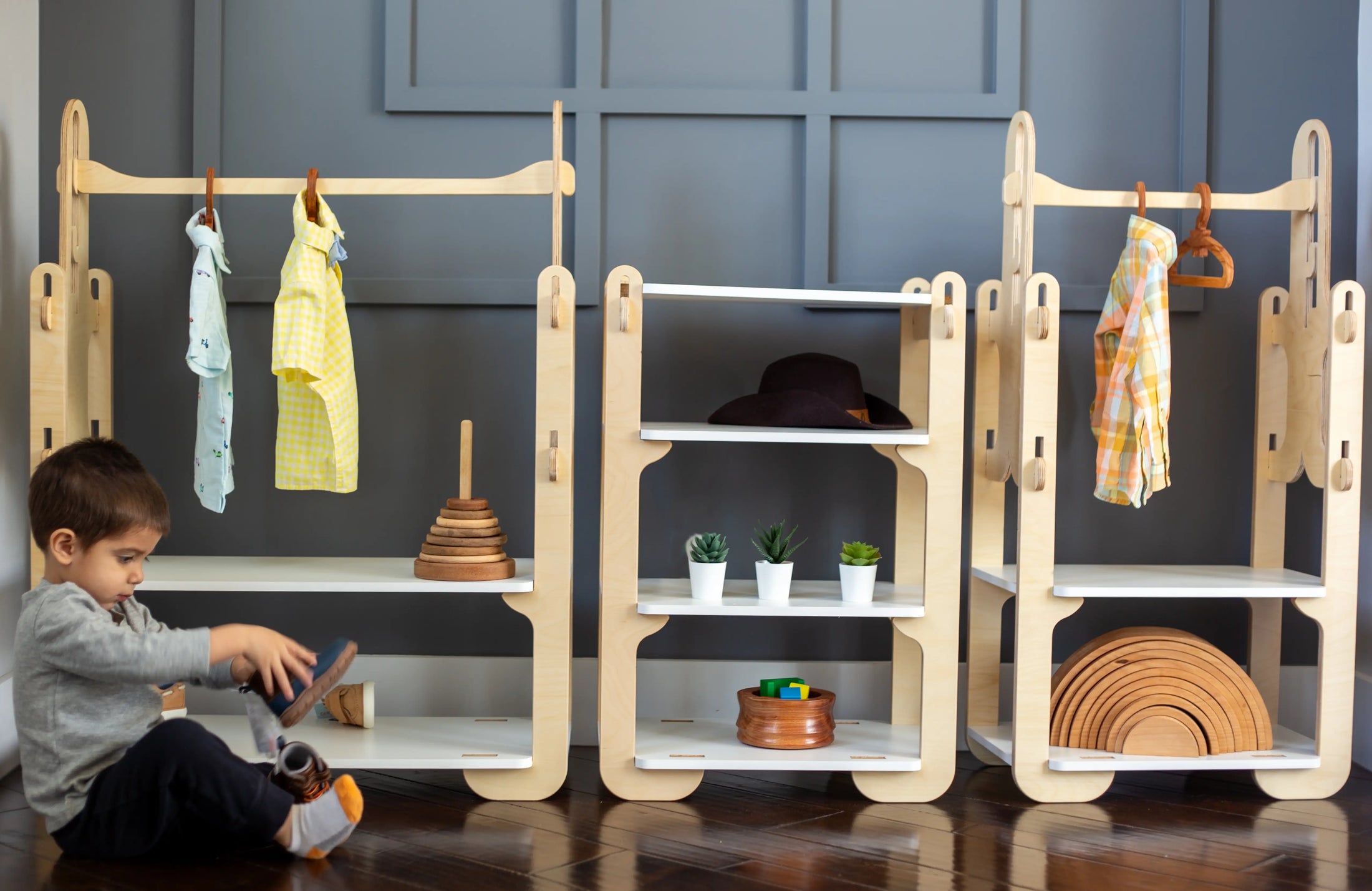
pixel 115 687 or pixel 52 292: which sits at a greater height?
pixel 52 292

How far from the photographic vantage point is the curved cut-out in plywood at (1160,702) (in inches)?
86.4

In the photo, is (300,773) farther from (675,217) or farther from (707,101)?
(707,101)

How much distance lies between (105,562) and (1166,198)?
6.79ft

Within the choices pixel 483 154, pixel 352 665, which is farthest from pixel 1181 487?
pixel 352 665

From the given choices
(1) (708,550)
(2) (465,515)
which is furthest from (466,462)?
(1) (708,550)

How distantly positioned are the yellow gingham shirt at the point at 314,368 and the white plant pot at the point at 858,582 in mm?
980

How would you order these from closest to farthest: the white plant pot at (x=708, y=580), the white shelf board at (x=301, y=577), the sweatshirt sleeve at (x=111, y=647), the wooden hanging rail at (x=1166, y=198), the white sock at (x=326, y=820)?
the sweatshirt sleeve at (x=111, y=647) < the white sock at (x=326, y=820) < the white shelf board at (x=301, y=577) < the white plant pot at (x=708, y=580) < the wooden hanging rail at (x=1166, y=198)

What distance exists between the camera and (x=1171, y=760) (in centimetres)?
216

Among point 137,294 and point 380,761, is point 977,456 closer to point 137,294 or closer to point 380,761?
point 380,761

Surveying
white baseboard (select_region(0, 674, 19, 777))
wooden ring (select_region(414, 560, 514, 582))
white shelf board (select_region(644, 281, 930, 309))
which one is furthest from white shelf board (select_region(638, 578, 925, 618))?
white baseboard (select_region(0, 674, 19, 777))

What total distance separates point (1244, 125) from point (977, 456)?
1017 mm

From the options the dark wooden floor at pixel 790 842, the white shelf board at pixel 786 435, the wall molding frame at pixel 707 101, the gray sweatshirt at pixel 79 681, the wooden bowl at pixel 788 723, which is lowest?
the dark wooden floor at pixel 790 842

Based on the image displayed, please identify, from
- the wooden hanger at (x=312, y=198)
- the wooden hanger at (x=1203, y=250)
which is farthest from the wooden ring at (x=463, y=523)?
the wooden hanger at (x=1203, y=250)

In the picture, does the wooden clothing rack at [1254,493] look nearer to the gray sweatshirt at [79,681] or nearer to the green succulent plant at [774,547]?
the green succulent plant at [774,547]
